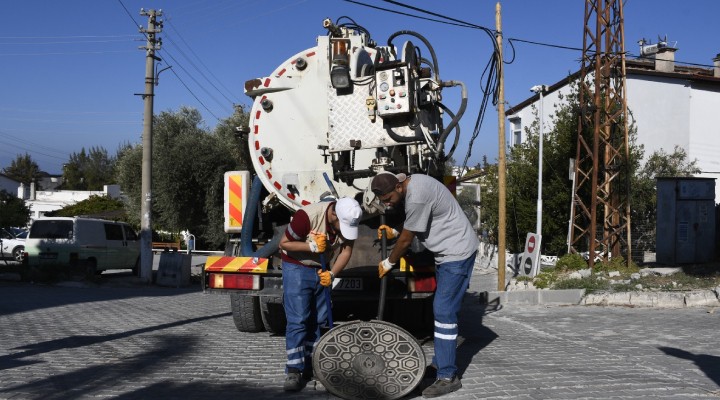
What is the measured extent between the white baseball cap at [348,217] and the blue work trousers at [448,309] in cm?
78

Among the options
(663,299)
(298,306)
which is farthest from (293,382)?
(663,299)

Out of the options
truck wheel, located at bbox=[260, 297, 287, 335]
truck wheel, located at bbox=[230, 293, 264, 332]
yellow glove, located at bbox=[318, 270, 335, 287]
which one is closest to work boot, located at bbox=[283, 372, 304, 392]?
yellow glove, located at bbox=[318, 270, 335, 287]

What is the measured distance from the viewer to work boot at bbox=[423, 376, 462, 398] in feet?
18.2

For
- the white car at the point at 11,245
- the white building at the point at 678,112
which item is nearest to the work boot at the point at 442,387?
the white building at the point at 678,112

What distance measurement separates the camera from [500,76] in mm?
13664

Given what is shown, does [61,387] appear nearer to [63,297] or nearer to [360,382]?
[360,382]

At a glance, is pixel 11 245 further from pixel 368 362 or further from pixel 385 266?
pixel 368 362

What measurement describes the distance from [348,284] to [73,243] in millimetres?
14040

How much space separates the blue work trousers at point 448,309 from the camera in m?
5.71

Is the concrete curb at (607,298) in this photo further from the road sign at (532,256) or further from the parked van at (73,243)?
the parked van at (73,243)

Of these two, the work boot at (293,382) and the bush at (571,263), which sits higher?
the bush at (571,263)

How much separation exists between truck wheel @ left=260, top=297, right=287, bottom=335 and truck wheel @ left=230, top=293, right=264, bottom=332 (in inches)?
3.8

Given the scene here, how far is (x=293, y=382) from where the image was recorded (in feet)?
18.7

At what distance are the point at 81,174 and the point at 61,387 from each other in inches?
4058
